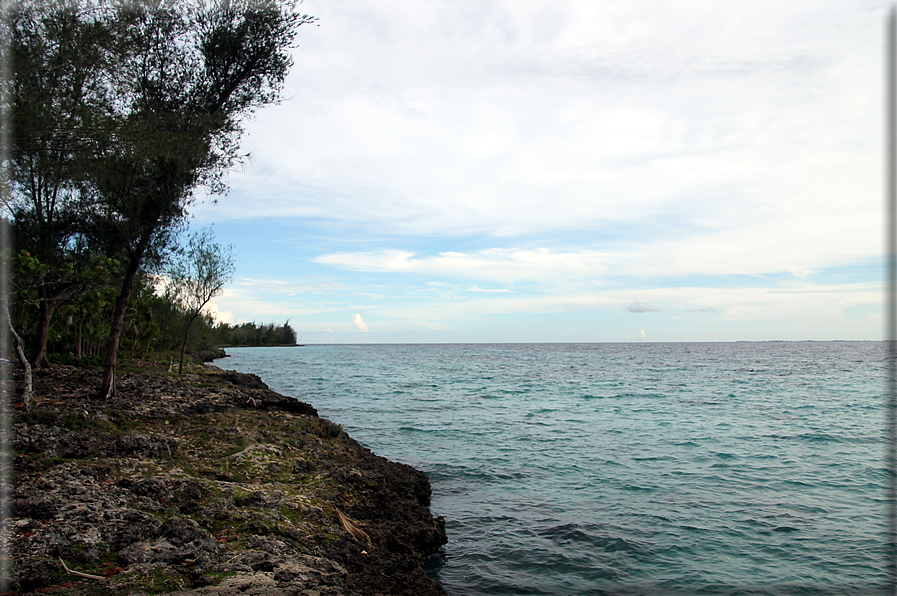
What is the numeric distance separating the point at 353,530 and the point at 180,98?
1627cm

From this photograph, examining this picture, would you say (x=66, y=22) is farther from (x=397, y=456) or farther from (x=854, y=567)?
(x=854, y=567)

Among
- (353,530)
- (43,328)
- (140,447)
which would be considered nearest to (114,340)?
(43,328)

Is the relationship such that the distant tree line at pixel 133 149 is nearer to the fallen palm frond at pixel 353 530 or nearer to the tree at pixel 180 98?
the tree at pixel 180 98

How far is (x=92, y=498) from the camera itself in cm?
795

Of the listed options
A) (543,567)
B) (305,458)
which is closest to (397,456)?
(305,458)

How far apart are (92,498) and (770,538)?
44.1 feet

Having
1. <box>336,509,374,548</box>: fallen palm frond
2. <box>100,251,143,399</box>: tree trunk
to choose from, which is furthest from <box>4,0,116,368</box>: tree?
<box>336,509,374,548</box>: fallen palm frond

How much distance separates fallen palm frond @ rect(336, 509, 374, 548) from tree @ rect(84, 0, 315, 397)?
11.9m

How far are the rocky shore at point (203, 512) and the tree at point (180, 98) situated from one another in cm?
663

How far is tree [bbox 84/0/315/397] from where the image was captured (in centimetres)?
1712

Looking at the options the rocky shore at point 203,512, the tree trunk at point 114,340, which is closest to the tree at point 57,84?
the tree trunk at point 114,340

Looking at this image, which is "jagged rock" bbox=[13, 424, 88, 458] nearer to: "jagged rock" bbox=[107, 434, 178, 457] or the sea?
"jagged rock" bbox=[107, 434, 178, 457]

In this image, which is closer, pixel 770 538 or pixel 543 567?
pixel 543 567

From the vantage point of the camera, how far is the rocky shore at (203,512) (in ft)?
21.3
